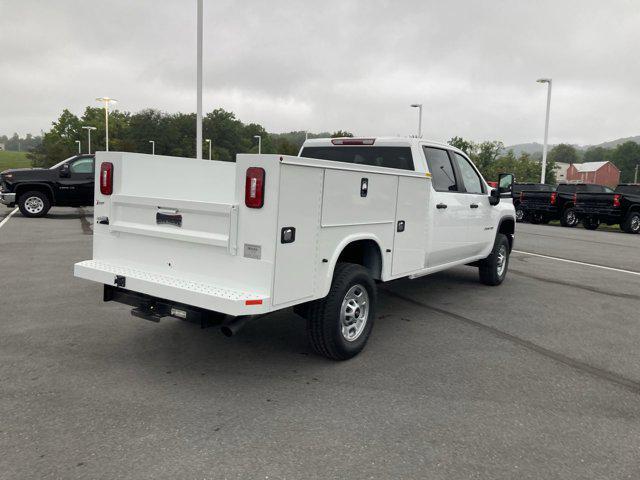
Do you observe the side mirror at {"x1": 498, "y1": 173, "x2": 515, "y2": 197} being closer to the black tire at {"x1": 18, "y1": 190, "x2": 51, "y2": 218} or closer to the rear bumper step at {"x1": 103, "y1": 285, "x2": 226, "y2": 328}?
the rear bumper step at {"x1": 103, "y1": 285, "x2": 226, "y2": 328}

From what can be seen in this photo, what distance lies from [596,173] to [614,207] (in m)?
115

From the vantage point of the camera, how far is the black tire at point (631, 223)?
2031 cm

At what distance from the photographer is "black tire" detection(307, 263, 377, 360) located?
14.2 feet

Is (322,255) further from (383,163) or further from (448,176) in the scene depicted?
(448,176)

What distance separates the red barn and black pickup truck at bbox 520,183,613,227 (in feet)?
358

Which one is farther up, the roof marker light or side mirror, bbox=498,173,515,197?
the roof marker light

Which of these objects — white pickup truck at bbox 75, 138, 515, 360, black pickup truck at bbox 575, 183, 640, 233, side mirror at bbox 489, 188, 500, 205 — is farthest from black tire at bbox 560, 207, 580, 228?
white pickup truck at bbox 75, 138, 515, 360

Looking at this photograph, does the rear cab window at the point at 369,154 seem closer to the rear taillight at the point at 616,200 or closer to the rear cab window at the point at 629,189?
the rear taillight at the point at 616,200

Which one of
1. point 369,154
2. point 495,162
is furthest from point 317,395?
point 495,162

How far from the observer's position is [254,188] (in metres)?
3.71

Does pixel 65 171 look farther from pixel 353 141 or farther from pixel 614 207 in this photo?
pixel 614 207

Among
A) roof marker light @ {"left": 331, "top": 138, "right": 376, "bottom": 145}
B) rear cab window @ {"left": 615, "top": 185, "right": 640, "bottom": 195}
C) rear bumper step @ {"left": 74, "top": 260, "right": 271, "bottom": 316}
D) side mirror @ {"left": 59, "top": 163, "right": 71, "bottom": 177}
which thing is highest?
roof marker light @ {"left": 331, "top": 138, "right": 376, "bottom": 145}

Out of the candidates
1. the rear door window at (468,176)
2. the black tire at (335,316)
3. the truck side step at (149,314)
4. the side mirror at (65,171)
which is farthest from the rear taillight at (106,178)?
the side mirror at (65,171)

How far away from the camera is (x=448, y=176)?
646 cm
